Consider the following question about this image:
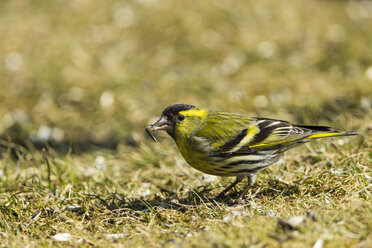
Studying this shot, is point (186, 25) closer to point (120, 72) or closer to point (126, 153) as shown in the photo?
point (120, 72)

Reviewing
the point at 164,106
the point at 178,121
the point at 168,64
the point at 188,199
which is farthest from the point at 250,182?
the point at 168,64

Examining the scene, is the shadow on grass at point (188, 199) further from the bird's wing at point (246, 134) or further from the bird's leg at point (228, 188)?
the bird's wing at point (246, 134)

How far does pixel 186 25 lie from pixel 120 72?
1.73m

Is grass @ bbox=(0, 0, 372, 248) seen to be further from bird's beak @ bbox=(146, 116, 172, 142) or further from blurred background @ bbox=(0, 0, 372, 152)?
bird's beak @ bbox=(146, 116, 172, 142)

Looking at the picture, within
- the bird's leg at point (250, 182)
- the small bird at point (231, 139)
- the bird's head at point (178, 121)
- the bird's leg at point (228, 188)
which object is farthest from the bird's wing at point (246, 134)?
the bird's leg at point (228, 188)

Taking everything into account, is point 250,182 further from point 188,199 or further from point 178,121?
point 178,121

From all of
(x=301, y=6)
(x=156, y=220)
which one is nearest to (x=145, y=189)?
(x=156, y=220)

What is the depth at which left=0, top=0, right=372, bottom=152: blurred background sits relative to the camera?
642 centimetres

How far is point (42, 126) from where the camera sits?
6492mm

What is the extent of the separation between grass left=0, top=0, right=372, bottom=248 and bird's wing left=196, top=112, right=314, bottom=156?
38 centimetres

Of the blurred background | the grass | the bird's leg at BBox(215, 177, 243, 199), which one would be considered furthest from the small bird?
the blurred background

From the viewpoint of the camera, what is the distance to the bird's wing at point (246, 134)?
151 inches

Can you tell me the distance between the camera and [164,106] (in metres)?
6.82

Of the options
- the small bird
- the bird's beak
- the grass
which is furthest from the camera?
the bird's beak
